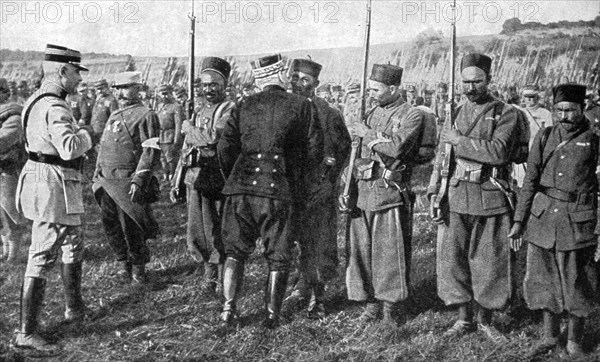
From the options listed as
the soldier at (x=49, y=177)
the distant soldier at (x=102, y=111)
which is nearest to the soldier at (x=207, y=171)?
the soldier at (x=49, y=177)

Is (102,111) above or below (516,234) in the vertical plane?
above

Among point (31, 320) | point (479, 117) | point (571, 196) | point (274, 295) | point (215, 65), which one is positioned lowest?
point (31, 320)

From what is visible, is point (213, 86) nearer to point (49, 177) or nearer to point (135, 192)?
point (135, 192)

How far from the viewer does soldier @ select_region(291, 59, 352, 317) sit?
16.7 feet

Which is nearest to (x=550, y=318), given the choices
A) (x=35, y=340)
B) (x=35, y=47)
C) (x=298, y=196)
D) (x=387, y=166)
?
(x=387, y=166)

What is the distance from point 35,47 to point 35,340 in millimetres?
3045

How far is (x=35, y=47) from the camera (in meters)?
5.77

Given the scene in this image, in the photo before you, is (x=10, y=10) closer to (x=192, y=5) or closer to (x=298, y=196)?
(x=192, y=5)

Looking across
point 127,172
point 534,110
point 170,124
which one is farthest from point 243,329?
point 170,124

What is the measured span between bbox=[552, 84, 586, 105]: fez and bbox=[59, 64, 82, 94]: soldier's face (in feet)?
11.8

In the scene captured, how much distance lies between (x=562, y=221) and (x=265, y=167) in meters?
2.20

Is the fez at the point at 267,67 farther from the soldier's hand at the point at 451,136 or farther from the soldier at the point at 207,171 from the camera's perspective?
the soldier's hand at the point at 451,136

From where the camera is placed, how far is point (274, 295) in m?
4.49

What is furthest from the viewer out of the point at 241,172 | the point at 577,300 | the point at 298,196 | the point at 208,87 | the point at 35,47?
the point at 35,47
